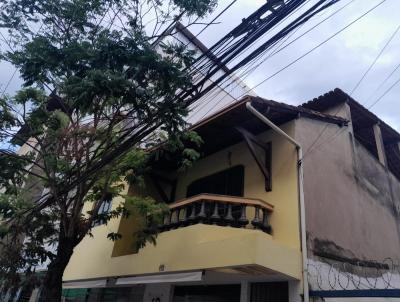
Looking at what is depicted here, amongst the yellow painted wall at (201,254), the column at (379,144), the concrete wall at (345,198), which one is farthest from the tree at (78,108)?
the column at (379,144)

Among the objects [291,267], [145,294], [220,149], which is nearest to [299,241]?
[291,267]

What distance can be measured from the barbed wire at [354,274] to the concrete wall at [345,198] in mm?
177

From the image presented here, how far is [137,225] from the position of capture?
9578 mm

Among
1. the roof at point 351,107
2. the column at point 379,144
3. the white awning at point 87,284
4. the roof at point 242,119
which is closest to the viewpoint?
the roof at point 242,119

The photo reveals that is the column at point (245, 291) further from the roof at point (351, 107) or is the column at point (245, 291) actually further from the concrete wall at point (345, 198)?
the roof at point (351, 107)

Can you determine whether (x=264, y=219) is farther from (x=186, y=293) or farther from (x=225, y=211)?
(x=186, y=293)

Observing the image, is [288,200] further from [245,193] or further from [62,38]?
[62,38]

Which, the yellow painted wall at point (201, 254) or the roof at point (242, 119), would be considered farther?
the roof at point (242, 119)

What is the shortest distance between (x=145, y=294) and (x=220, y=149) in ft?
12.9

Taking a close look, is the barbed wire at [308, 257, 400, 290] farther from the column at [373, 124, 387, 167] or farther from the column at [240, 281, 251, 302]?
the column at [373, 124, 387, 167]

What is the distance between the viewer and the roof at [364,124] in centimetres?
910

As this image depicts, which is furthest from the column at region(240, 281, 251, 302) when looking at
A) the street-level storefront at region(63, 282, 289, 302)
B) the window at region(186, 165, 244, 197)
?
the window at region(186, 165, 244, 197)

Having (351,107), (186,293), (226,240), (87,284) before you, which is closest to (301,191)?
(226,240)

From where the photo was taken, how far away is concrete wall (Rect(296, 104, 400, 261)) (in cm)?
681
